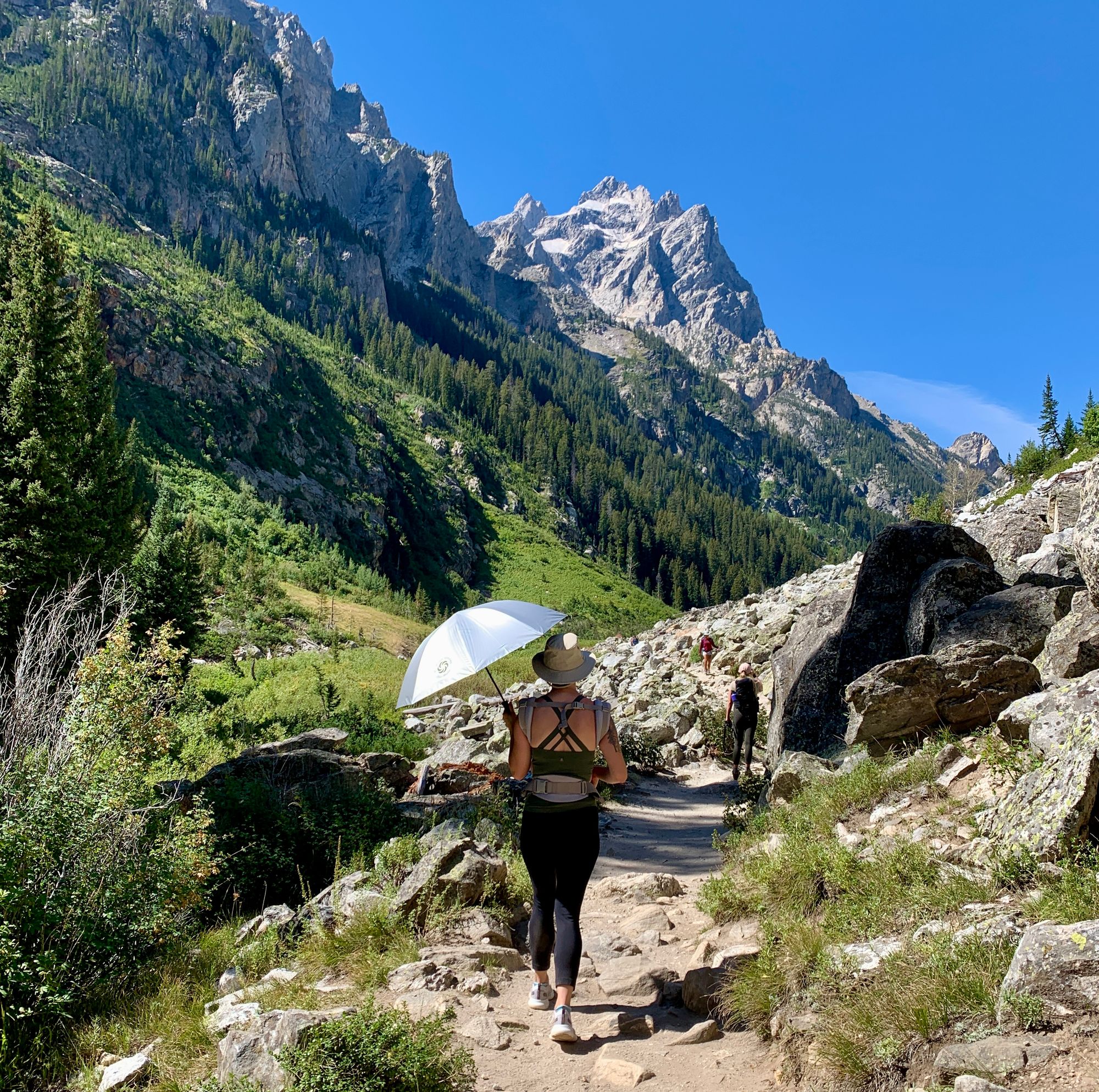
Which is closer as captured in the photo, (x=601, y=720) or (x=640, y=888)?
(x=601, y=720)

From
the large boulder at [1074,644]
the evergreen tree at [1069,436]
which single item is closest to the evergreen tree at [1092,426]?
the evergreen tree at [1069,436]

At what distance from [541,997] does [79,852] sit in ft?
14.3

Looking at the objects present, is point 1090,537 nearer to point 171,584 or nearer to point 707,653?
point 707,653

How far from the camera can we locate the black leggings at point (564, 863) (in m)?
4.49

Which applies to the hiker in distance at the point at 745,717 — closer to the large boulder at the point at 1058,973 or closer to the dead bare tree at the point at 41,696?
the large boulder at the point at 1058,973

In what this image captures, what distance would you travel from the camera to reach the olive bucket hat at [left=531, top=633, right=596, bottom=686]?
4656 millimetres

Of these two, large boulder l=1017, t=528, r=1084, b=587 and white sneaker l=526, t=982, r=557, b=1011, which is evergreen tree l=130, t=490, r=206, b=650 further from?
large boulder l=1017, t=528, r=1084, b=587

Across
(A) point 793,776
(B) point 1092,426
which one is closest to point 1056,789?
(A) point 793,776

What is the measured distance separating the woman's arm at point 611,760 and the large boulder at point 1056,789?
7.88 feet

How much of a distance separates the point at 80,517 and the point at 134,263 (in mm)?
76301

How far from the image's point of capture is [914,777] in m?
6.57

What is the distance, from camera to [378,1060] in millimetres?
3635

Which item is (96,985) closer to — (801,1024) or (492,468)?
(801,1024)

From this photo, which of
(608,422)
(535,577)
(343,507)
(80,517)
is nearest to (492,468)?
(535,577)
